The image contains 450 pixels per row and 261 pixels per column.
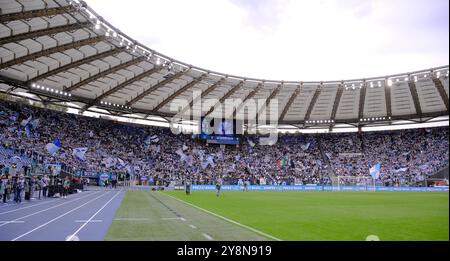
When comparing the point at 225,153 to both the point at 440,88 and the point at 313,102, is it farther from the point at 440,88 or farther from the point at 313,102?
the point at 440,88

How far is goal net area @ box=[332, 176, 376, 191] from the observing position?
184 ft

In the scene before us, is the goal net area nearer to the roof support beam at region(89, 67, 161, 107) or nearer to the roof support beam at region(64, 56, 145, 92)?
the roof support beam at region(89, 67, 161, 107)

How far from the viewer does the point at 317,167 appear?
65.2m

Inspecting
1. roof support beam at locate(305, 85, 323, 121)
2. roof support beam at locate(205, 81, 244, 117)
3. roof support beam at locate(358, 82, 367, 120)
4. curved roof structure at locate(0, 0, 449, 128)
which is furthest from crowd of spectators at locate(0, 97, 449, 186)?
roof support beam at locate(205, 81, 244, 117)

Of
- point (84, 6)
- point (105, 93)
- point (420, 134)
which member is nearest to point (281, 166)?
point (420, 134)

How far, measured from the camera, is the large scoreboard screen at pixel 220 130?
6612 centimetres

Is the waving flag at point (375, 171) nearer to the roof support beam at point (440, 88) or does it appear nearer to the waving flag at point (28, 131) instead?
the roof support beam at point (440, 88)

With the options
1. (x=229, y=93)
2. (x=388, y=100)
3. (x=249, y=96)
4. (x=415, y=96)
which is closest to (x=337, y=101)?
(x=388, y=100)

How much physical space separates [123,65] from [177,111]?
2012 cm

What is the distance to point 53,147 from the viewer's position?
47219 mm

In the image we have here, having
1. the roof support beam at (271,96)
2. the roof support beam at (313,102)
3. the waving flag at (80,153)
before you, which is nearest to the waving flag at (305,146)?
the roof support beam at (313,102)

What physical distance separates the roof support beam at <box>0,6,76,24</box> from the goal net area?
44.5 meters

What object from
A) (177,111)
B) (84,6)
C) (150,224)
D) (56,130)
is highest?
(84,6)
